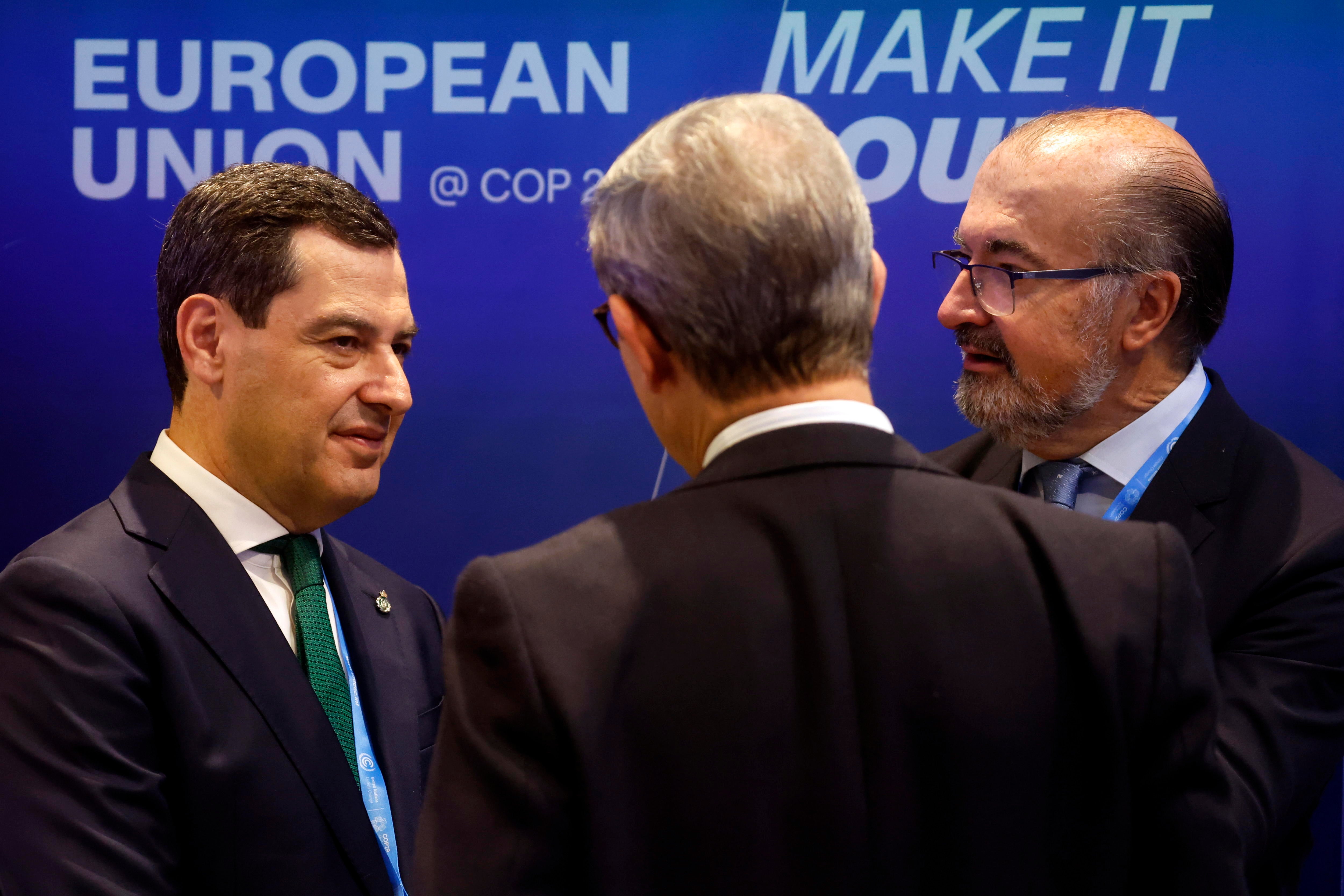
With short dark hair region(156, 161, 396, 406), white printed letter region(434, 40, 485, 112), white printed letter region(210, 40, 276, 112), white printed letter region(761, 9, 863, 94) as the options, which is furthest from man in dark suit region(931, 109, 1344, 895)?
white printed letter region(210, 40, 276, 112)

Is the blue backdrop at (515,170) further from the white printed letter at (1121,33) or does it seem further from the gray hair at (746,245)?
the gray hair at (746,245)

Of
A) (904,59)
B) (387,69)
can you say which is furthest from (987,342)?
(387,69)

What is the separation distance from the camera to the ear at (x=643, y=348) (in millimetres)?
1141

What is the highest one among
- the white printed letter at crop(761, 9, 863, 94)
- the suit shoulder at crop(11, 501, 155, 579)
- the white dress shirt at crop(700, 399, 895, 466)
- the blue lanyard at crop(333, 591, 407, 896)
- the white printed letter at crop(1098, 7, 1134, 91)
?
the white printed letter at crop(1098, 7, 1134, 91)

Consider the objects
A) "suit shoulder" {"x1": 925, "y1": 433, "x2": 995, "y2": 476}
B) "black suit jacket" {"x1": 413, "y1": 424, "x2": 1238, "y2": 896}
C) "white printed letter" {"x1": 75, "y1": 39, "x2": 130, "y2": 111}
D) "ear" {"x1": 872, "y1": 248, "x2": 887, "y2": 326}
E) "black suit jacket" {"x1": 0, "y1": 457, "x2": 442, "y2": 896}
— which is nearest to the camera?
"black suit jacket" {"x1": 413, "y1": 424, "x2": 1238, "y2": 896}

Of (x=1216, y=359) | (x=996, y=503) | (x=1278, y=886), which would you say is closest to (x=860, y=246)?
(x=996, y=503)

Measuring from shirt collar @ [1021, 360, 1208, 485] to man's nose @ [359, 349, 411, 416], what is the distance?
4.05 feet

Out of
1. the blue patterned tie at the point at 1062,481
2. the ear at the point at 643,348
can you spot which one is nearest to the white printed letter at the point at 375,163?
the blue patterned tie at the point at 1062,481

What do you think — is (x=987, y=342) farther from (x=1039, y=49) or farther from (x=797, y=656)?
(x=797, y=656)

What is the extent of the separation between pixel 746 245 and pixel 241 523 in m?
1.19

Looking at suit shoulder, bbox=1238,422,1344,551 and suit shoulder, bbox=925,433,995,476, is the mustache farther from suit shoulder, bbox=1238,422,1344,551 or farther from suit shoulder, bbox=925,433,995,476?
suit shoulder, bbox=1238,422,1344,551

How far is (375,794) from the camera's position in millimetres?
1901

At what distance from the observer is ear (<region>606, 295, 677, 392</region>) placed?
Result: 114 centimetres

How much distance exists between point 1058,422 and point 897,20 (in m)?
1.21
